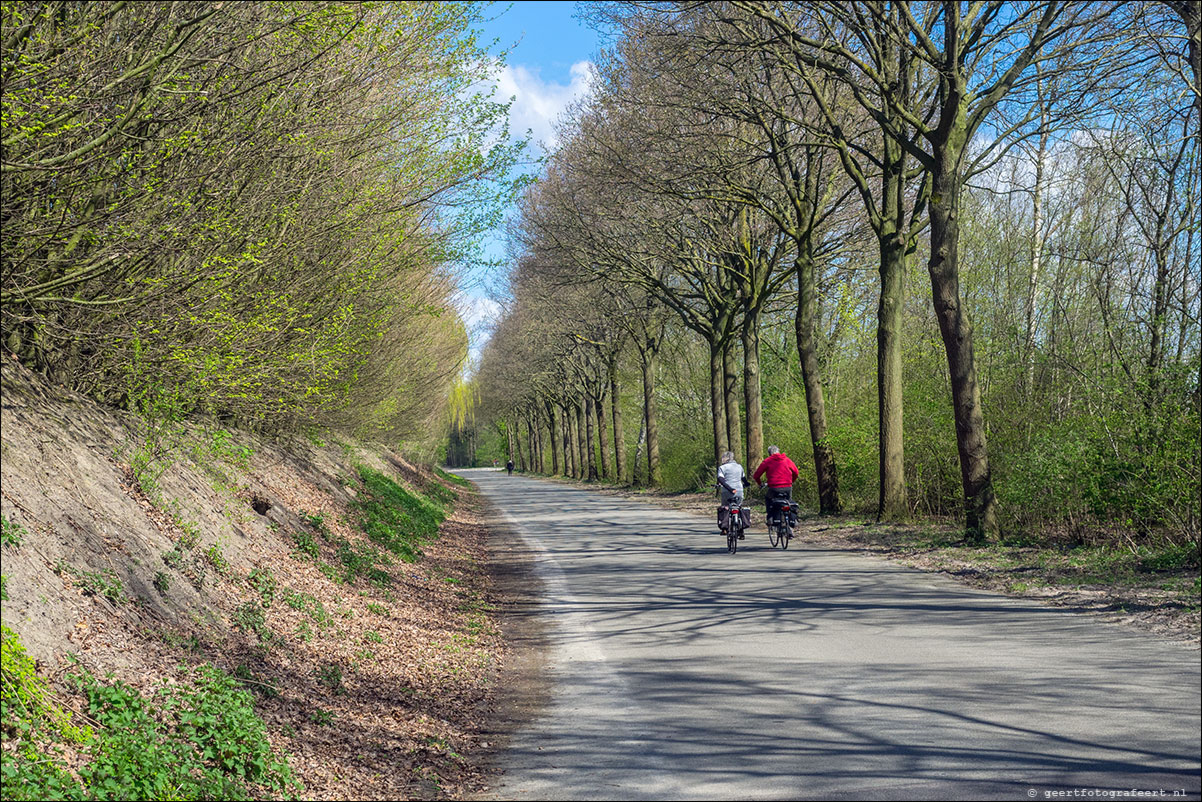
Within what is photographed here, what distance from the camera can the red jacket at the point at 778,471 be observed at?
17.9m

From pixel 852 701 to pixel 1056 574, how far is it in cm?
662

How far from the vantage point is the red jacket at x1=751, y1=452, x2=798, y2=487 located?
17938 millimetres

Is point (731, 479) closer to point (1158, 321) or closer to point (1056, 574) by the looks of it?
point (1056, 574)

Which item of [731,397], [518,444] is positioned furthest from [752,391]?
[518,444]

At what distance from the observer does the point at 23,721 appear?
192 inches

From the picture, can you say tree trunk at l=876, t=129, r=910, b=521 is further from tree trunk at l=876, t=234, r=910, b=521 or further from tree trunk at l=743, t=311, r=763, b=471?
tree trunk at l=743, t=311, r=763, b=471

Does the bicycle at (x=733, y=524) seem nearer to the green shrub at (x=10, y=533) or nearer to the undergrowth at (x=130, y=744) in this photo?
the undergrowth at (x=130, y=744)

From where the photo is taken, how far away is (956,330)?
16359 millimetres

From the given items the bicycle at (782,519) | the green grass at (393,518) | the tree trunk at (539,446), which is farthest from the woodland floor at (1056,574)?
the tree trunk at (539,446)

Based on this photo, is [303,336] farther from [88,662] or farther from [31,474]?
[88,662]

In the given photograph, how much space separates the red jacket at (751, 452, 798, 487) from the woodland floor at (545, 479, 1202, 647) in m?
1.48

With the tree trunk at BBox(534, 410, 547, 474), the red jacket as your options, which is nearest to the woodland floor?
the red jacket

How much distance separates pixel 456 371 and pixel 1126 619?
28.2m

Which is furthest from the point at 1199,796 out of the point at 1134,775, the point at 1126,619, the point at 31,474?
the point at 31,474
